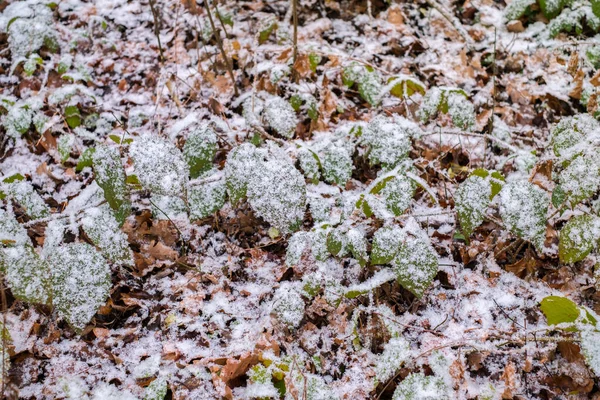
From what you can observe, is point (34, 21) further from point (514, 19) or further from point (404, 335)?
point (514, 19)

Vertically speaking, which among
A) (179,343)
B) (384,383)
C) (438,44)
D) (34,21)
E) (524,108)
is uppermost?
(34,21)

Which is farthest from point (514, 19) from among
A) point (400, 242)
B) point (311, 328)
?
point (311, 328)

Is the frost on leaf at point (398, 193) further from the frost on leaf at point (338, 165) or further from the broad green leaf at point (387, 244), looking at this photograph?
the frost on leaf at point (338, 165)

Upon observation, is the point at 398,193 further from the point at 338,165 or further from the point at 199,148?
the point at 199,148

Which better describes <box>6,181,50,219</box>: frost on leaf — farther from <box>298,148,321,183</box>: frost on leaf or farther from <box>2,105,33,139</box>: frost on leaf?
<box>298,148,321,183</box>: frost on leaf

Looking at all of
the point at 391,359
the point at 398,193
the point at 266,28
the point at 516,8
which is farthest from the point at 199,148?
the point at 516,8

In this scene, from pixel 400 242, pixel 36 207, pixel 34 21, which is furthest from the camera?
pixel 34 21

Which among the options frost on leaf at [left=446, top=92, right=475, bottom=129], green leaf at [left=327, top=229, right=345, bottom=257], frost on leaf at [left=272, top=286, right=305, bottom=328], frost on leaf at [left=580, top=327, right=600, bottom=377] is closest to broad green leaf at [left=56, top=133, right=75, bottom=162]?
frost on leaf at [left=272, top=286, right=305, bottom=328]
